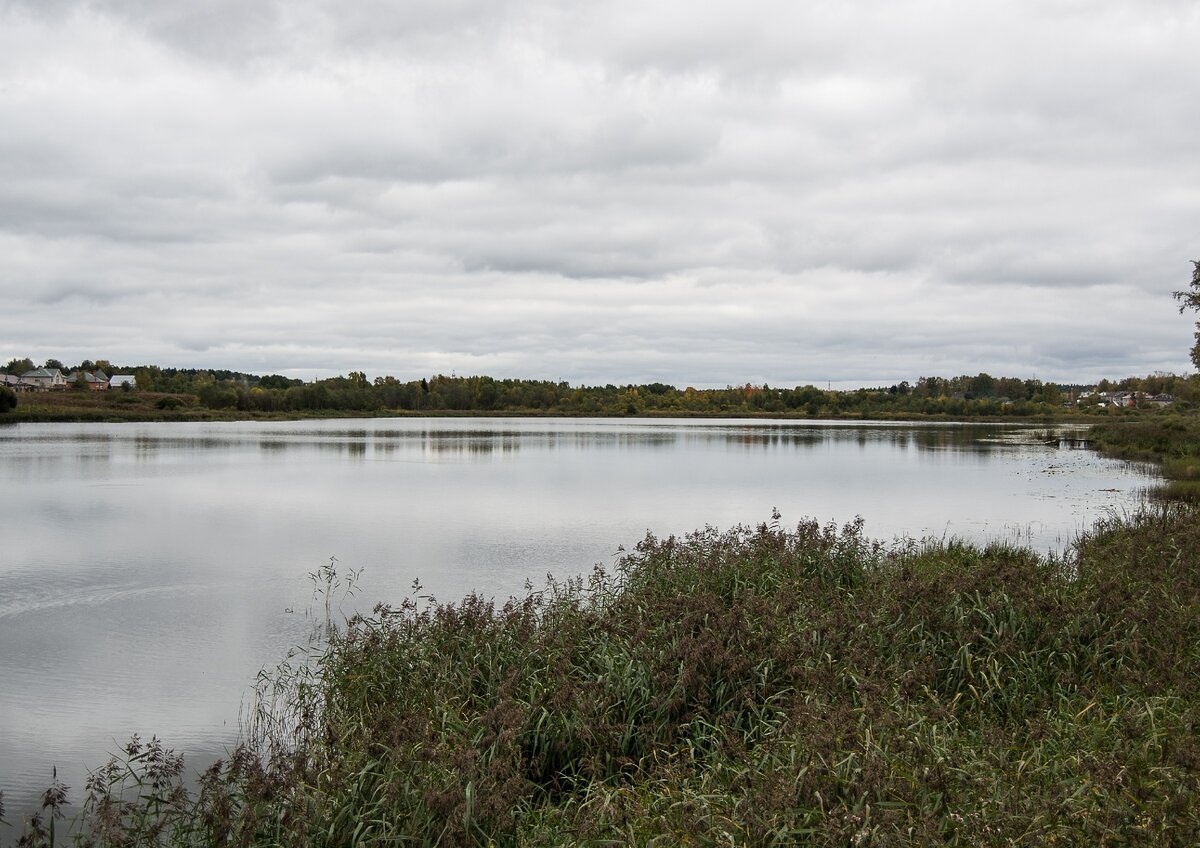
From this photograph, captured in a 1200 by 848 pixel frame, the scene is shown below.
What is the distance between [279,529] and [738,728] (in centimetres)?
1582

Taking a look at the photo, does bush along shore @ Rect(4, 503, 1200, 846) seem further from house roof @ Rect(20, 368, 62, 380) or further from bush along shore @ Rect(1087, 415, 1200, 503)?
house roof @ Rect(20, 368, 62, 380)

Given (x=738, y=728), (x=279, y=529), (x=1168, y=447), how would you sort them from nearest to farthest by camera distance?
(x=738, y=728), (x=279, y=529), (x=1168, y=447)

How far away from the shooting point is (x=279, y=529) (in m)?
19.9

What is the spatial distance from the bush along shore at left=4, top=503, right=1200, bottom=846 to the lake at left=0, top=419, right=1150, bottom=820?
1.26 metres

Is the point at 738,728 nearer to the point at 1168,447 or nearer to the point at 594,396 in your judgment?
the point at 1168,447

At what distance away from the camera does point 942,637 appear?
776 centimetres

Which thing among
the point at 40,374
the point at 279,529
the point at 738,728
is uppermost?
the point at 40,374

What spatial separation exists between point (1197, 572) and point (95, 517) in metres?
21.5

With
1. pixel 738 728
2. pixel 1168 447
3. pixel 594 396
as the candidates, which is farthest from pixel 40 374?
pixel 738 728

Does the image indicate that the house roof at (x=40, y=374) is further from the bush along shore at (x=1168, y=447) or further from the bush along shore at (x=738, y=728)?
the bush along shore at (x=738, y=728)

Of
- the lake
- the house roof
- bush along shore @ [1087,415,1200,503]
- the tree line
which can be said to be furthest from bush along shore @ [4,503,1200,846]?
the house roof

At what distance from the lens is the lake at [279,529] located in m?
8.99

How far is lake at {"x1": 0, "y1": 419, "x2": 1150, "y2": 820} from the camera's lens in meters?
8.99

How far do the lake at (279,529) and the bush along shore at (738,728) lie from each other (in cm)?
126
